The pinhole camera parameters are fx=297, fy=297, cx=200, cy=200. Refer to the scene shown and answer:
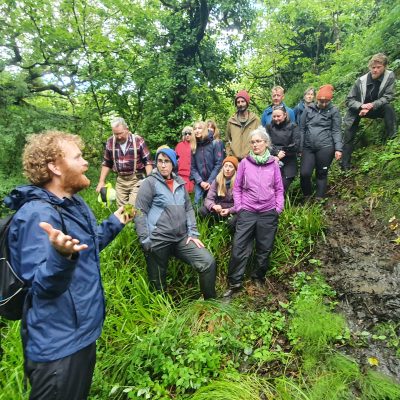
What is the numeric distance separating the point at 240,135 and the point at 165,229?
268 centimetres

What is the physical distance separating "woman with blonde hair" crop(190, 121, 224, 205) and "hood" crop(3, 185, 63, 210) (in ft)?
12.4

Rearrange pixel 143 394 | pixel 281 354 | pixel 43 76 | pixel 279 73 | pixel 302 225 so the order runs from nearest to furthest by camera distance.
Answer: pixel 143 394 < pixel 281 354 < pixel 302 225 < pixel 43 76 < pixel 279 73

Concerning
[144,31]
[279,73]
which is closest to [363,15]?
[279,73]

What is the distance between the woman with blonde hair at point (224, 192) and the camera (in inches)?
191

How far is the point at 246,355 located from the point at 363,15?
1300 cm

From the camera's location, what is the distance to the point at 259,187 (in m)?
4.22

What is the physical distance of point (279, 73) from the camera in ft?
40.1

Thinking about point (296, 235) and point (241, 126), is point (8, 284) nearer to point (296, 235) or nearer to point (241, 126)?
point (296, 235)

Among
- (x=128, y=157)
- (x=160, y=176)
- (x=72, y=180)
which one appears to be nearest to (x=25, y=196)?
(x=72, y=180)

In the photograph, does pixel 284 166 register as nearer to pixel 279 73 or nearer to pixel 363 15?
pixel 279 73

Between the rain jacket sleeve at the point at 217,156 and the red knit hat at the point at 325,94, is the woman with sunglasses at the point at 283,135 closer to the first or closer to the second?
the red knit hat at the point at 325,94

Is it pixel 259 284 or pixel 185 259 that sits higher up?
pixel 185 259

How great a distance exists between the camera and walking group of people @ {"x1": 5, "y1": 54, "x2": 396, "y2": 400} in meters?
1.71

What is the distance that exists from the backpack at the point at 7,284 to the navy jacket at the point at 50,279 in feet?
0.12
